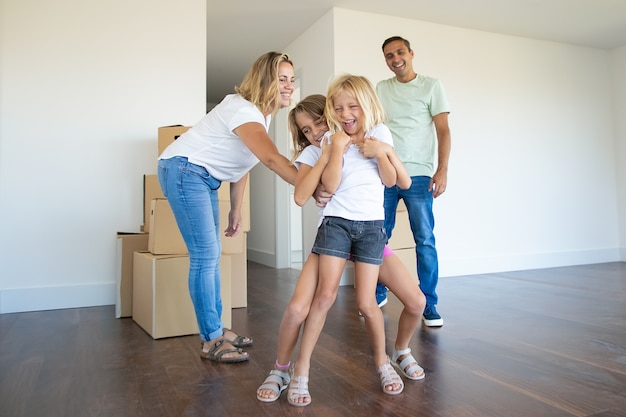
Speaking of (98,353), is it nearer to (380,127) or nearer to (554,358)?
(380,127)

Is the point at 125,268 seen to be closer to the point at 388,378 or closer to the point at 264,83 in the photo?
the point at 264,83

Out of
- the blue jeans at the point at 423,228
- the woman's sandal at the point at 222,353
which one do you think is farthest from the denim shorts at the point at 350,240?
the blue jeans at the point at 423,228

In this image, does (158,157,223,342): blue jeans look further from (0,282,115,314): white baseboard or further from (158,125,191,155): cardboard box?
(0,282,115,314): white baseboard

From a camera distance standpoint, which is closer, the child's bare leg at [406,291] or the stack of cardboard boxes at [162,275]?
the child's bare leg at [406,291]

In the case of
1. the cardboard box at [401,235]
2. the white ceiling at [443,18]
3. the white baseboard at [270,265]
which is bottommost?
the white baseboard at [270,265]

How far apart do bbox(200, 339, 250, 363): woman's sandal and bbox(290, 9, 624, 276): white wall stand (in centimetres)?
261

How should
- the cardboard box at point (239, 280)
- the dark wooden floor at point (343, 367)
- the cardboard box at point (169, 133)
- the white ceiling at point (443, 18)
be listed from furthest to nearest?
the white ceiling at point (443, 18) < the cardboard box at point (239, 280) < the cardboard box at point (169, 133) < the dark wooden floor at point (343, 367)

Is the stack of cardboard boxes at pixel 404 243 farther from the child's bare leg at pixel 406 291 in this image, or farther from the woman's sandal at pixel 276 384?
the woman's sandal at pixel 276 384

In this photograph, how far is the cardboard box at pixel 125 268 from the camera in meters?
2.52

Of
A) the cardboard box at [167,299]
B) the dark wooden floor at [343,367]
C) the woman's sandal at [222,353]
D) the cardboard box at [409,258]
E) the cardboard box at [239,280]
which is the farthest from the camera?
the cardboard box at [409,258]

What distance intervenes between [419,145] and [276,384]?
1.40 metres

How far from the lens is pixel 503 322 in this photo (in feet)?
7.27

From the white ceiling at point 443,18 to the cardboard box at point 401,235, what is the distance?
→ 176cm

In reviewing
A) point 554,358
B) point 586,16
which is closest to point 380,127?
point 554,358
